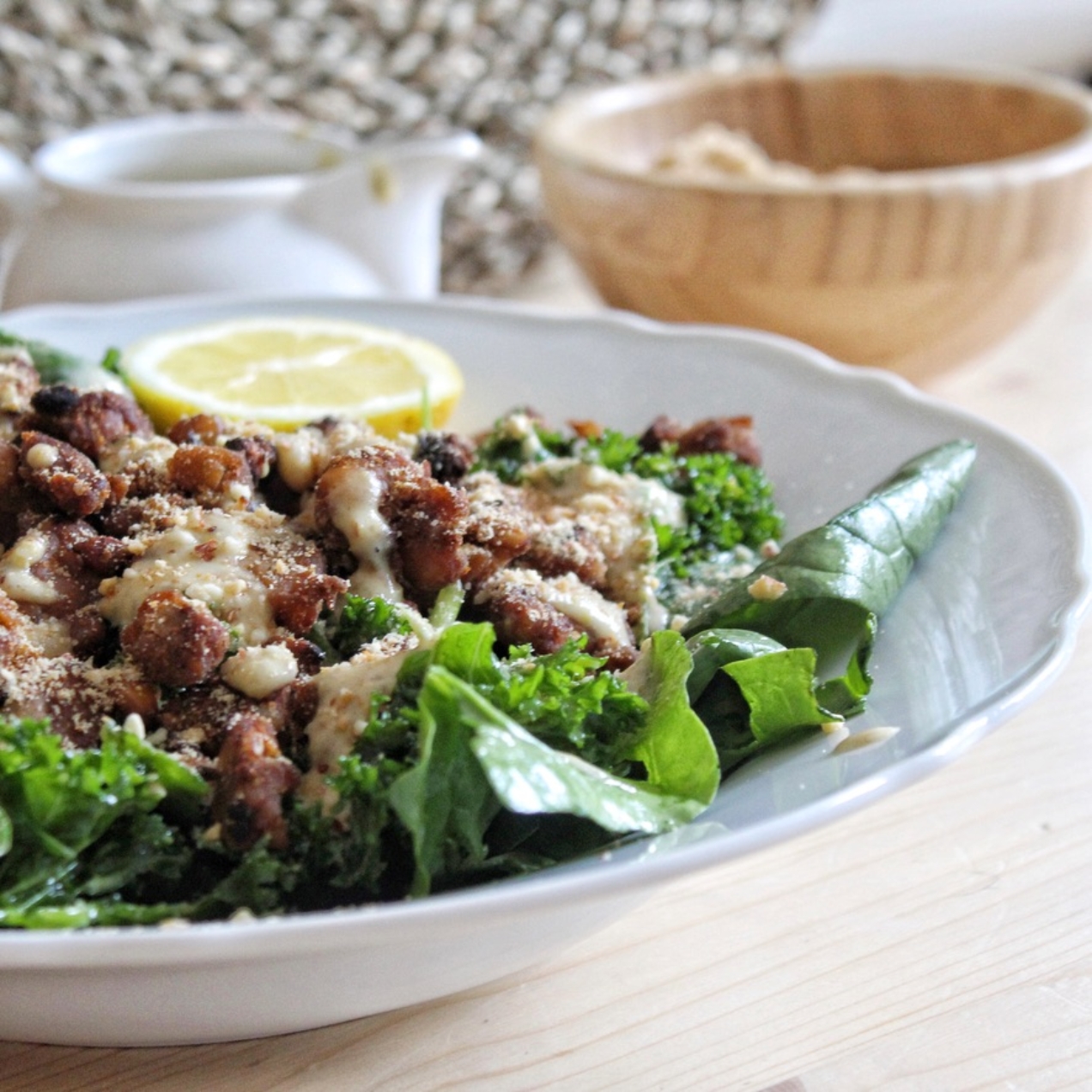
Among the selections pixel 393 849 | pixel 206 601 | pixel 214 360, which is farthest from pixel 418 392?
pixel 393 849

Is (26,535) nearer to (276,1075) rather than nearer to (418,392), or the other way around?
(276,1075)

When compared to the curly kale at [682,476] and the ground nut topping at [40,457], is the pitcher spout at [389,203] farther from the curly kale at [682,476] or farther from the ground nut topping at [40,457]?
the ground nut topping at [40,457]

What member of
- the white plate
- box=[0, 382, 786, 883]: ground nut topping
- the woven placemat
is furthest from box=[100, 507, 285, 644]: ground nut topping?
the woven placemat

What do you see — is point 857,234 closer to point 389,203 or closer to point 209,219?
point 389,203

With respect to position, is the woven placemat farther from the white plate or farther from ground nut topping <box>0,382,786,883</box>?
ground nut topping <box>0,382,786,883</box>

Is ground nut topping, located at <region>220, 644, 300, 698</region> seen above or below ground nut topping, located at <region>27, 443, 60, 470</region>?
below

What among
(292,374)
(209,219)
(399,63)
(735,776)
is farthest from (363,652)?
(399,63)
